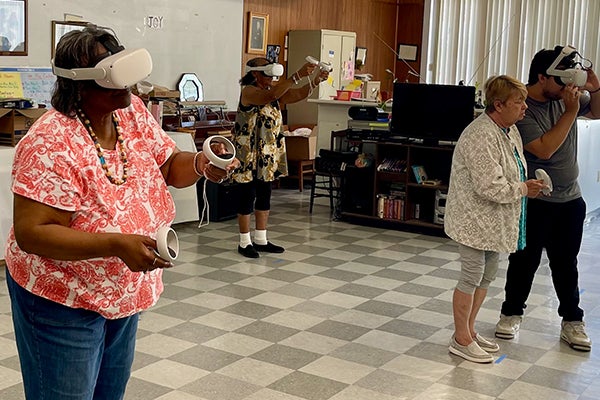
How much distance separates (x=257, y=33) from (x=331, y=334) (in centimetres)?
620

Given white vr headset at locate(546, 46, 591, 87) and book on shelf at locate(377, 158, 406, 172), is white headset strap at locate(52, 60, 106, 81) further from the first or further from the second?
book on shelf at locate(377, 158, 406, 172)

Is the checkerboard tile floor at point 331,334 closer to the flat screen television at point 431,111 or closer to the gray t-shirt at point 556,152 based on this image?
the gray t-shirt at point 556,152

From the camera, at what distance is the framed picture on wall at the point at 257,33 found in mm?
9930

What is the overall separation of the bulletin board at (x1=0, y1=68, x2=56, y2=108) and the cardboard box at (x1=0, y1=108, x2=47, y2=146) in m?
0.57

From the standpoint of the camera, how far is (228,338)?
4.40m

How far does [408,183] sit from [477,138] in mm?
3601

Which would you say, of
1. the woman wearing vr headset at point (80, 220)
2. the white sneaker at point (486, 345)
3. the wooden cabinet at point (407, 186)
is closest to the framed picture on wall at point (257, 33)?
the wooden cabinet at point (407, 186)

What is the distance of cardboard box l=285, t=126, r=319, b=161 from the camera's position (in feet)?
31.0

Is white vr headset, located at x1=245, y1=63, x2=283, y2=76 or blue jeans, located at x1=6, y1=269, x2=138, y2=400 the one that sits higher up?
white vr headset, located at x1=245, y1=63, x2=283, y2=76

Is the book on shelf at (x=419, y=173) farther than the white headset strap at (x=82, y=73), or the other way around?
the book on shelf at (x=419, y=173)

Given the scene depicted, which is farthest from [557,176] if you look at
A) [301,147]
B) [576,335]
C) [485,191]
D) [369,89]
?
[301,147]

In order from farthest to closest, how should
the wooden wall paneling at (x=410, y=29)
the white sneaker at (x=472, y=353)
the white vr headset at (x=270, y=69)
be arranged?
the wooden wall paneling at (x=410, y=29) < the white vr headset at (x=270, y=69) < the white sneaker at (x=472, y=353)

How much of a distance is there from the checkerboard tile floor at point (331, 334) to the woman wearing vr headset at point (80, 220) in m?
1.67

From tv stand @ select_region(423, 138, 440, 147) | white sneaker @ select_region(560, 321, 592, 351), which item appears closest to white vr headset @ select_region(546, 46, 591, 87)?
white sneaker @ select_region(560, 321, 592, 351)
